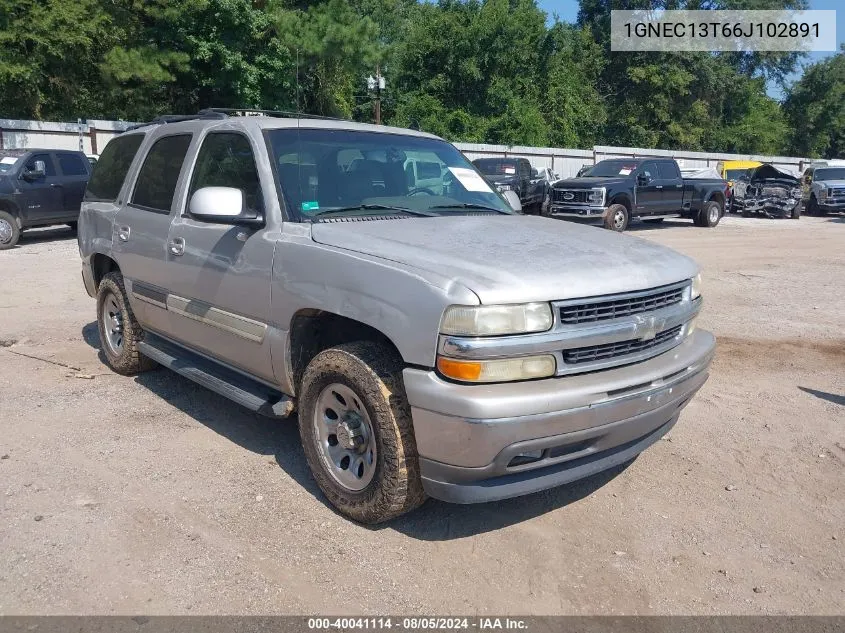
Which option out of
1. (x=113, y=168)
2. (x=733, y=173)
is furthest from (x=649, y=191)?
(x=113, y=168)

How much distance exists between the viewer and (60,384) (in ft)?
18.7

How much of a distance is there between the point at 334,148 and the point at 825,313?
689 cm

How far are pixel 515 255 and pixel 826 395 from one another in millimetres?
3573

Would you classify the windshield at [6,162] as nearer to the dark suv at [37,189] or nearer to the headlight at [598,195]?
the dark suv at [37,189]

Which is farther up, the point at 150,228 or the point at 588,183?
the point at 588,183

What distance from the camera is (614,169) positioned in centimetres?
1984

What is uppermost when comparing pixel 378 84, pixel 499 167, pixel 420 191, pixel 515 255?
pixel 378 84

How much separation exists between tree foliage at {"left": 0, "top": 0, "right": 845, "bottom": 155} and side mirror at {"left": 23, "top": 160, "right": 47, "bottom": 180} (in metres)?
8.71

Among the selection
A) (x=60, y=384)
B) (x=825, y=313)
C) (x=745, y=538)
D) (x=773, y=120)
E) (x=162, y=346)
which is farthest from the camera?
(x=773, y=120)

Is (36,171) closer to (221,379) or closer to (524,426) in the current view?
(221,379)

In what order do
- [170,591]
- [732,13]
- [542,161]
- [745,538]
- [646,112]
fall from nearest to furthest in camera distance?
1. [170,591]
2. [745,538]
3. [542,161]
4. [646,112]
5. [732,13]

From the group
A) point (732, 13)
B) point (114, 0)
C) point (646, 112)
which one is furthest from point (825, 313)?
point (732, 13)

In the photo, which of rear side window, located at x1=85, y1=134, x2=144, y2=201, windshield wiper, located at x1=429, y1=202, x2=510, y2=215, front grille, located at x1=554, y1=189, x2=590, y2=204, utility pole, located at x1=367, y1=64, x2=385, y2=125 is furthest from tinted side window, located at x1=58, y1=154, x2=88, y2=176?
windshield wiper, located at x1=429, y1=202, x2=510, y2=215

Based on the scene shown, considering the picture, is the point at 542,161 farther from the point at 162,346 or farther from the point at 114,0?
the point at 162,346
